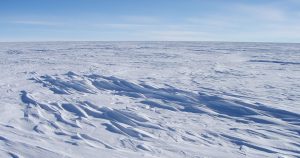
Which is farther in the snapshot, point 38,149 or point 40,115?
point 40,115

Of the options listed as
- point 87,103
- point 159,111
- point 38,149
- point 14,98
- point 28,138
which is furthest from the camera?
point 14,98

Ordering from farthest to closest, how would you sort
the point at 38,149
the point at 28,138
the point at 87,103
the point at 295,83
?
the point at 295,83 < the point at 87,103 < the point at 28,138 < the point at 38,149

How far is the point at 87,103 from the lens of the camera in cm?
588

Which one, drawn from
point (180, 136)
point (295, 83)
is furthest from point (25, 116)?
point (295, 83)

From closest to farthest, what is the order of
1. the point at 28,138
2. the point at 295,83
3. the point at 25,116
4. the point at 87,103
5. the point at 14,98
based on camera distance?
the point at 28,138 < the point at 25,116 < the point at 87,103 < the point at 14,98 < the point at 295,83

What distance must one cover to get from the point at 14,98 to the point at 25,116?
1.48 metres

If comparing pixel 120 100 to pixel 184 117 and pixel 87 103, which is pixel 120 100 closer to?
pixel 87 103

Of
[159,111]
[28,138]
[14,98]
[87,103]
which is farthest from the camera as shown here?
[14,98]

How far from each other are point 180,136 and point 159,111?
1267mm

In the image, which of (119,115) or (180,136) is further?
(119,115)

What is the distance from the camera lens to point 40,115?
5.12 metres

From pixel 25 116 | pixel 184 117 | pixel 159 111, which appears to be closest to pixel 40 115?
pixel 25 116

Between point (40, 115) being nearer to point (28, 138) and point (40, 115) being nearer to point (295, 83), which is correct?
point (28, 138)

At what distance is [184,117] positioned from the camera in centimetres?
514
